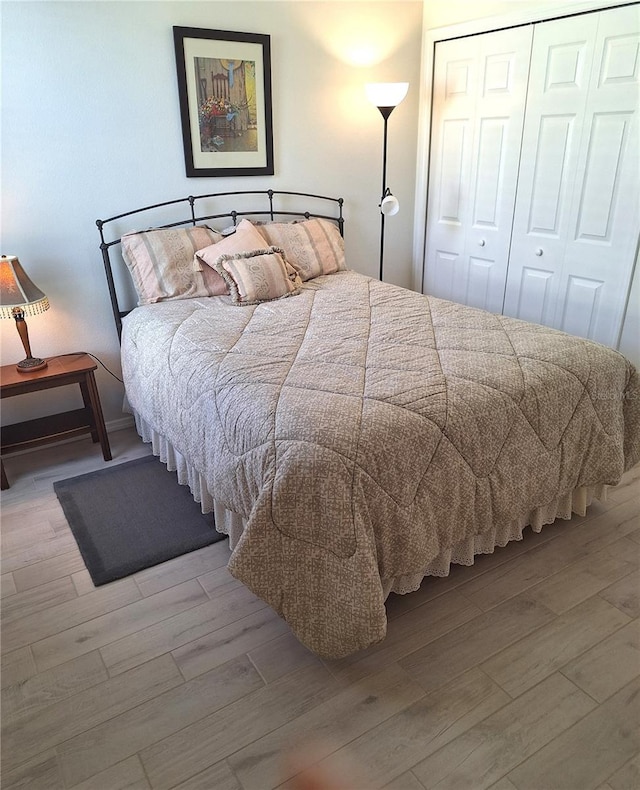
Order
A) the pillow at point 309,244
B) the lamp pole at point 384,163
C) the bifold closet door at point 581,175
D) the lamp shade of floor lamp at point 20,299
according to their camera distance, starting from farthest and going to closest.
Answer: the lamp pole at point 384,163
the pillow at point 309,244
the bifold closet door at point 581,175
the lamp shade of floor lamp at point 20,299

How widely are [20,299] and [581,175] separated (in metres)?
2.86

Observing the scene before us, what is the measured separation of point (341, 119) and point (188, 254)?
142 centimetres

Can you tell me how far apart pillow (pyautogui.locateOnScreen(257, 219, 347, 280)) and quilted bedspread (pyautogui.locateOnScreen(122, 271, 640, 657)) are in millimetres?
729

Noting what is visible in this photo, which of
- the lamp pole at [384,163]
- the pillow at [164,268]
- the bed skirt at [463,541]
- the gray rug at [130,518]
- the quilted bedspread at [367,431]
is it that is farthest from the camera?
the lamp pole at [384,163]

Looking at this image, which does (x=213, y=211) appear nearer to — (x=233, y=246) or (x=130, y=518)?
(x=233, y=246)

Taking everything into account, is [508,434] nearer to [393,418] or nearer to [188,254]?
[393,418]

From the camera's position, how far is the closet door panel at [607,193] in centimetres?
266

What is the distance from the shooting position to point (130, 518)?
2.36 m

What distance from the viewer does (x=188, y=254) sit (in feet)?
9.52

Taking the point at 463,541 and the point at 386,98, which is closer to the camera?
the point at 463,541

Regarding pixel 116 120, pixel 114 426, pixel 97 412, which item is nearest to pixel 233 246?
pixel 116 120

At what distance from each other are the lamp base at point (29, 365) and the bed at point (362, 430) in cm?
40

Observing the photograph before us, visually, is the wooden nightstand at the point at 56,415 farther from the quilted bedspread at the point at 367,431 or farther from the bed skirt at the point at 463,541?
the bed skirt at the point at 463,541

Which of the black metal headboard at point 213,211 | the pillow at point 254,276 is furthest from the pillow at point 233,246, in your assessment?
the black metal headboard at point 213,211
